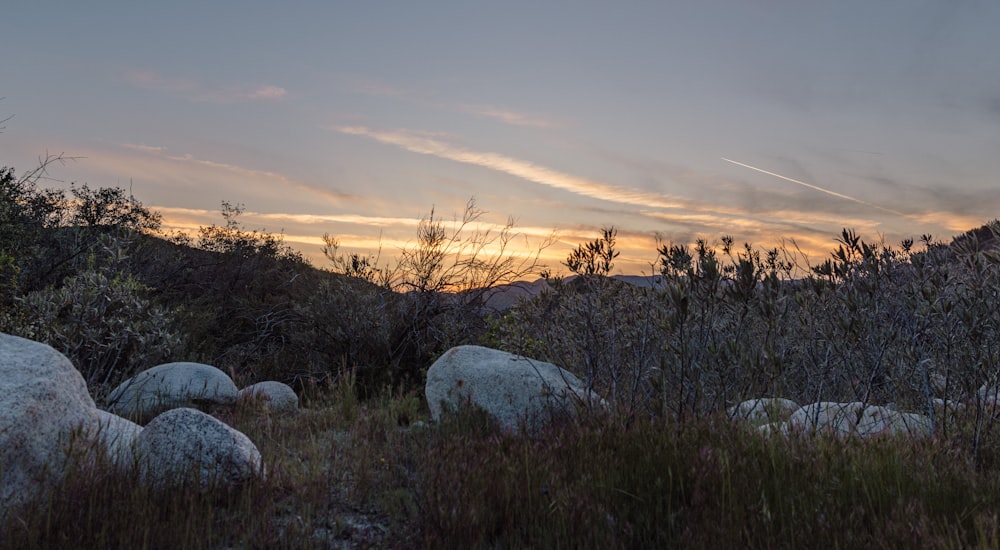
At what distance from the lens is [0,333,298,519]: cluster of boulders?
4.02 metres

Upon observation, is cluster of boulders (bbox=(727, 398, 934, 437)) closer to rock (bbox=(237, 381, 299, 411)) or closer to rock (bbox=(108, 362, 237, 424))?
rock (bbox=(237, 381, 299, 411))

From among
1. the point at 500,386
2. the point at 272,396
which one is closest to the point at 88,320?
the point at 272,396

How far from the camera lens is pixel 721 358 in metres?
4.79

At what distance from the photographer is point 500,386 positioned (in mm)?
7066

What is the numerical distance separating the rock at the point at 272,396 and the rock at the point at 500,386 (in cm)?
254

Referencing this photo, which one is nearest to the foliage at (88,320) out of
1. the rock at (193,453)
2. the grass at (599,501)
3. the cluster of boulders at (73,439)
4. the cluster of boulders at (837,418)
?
the cluster of boulders at (73,439)

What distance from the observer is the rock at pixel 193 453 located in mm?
4270

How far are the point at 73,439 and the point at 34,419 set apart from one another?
62 cm

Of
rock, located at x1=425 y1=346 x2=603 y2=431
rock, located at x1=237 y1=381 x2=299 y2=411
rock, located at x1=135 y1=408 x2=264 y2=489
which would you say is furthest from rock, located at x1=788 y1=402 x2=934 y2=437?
rock, located at x1=237 y1=381 x2=299 y2=411

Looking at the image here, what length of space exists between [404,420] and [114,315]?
4.35m

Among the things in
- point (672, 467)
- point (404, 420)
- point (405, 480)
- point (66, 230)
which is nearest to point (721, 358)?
point (672, 467)

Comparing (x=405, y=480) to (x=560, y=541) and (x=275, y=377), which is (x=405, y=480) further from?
(x=275, y=377)

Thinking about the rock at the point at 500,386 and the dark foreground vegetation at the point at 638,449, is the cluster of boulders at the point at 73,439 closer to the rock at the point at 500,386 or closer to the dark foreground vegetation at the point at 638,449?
the dark foreground vegetation at the point at 638,449

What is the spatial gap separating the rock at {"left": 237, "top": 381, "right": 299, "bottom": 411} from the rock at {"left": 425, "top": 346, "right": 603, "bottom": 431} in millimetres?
2541
